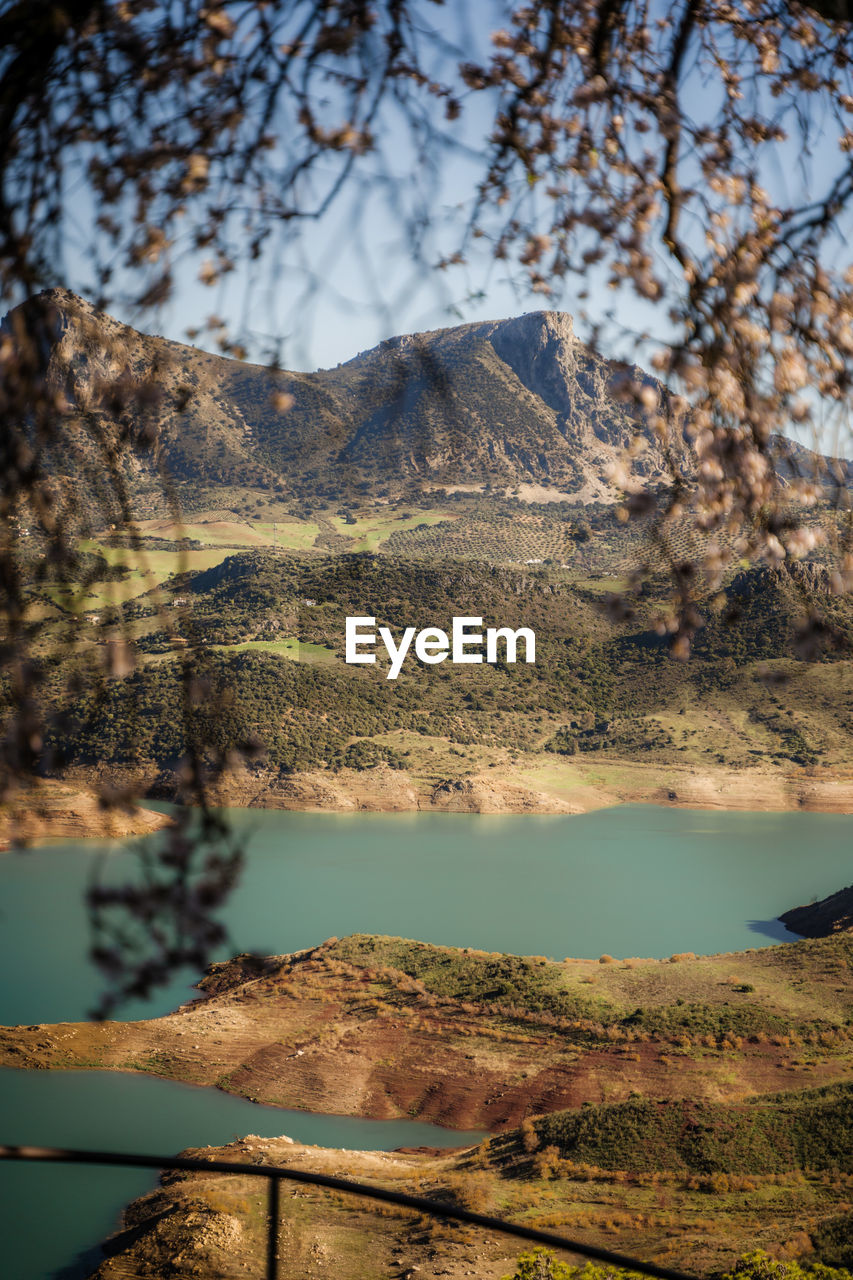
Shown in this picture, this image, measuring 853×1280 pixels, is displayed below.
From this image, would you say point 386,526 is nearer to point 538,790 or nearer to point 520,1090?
point 538,790

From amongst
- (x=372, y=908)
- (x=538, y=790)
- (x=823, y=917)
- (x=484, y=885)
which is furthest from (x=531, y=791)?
(x=823, y=917)

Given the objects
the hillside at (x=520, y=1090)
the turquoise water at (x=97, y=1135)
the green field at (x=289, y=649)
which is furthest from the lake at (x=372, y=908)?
the green field at (x=289, y=649)

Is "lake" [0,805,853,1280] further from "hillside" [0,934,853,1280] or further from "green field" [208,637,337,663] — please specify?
"green field" [208,637,337,663]

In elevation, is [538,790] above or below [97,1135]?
above

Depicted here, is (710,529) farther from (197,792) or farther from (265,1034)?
(265,1034)

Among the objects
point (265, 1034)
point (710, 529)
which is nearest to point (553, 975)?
point (265, 1034)

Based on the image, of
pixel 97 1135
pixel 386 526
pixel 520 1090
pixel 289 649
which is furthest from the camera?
pixel 386 526

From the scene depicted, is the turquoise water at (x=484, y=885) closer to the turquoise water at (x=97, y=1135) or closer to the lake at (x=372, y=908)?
the lake at (x=372, y=908)

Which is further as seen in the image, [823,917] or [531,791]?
[531,791]

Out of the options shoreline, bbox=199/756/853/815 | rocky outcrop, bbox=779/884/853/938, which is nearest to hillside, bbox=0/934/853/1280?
rocky outcrop, bbox=779/884/853/938

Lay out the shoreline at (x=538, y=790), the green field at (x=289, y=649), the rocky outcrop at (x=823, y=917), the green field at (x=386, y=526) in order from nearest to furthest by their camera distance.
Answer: the rocky outcrop at (x=823, y=917)
the shoreline at (x=538, y=790)
the green field at (x=289, y=649)
the green field at (x=386, y=526)
